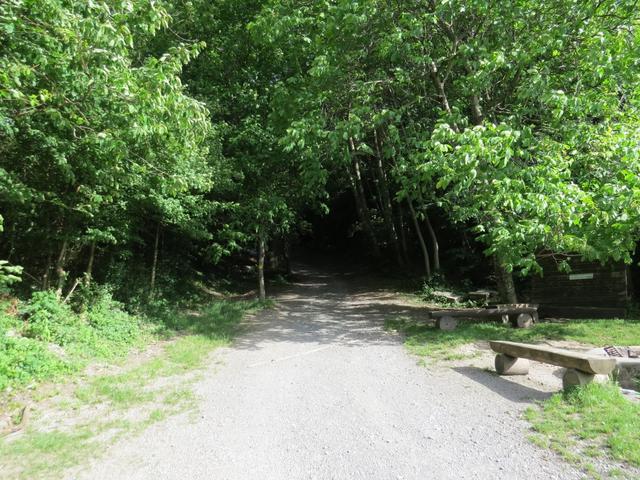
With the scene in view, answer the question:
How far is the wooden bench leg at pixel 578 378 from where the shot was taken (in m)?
4.85

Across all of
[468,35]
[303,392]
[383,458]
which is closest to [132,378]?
[303,392]

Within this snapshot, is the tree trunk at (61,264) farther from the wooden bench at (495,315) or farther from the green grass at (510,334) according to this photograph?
the wooden bench at (495,315)

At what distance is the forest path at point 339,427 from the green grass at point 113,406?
259 mm

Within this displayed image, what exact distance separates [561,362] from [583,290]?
22.8 ft

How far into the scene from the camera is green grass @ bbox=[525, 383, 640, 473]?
366cm

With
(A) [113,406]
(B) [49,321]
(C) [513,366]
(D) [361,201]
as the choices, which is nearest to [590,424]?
(C) [513,366]

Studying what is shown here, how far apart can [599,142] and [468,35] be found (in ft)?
12.4

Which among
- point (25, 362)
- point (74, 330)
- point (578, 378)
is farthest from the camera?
point (74, 330)

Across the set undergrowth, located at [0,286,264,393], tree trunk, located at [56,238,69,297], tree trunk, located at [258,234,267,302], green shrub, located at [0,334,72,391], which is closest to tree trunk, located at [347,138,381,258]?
tree trunk, located at [258,234,267,302]

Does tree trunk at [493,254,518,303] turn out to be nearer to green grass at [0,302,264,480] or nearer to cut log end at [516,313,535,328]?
cut log end at [516,313,535,328]

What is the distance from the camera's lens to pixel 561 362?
5047mm

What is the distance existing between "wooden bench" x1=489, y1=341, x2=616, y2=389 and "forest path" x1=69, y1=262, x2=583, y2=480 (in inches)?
13.9

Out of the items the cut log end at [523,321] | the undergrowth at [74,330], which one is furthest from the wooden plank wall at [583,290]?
the undergrowth at [74,330]

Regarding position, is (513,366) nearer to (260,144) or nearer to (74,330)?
(74,330)
